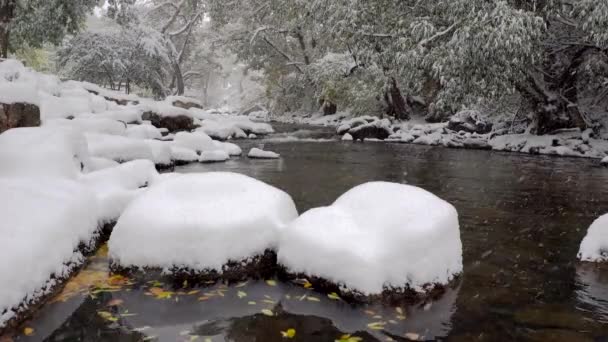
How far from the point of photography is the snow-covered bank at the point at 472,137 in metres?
14.7

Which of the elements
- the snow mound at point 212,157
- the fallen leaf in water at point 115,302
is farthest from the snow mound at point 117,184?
the snow mound at point 212,157

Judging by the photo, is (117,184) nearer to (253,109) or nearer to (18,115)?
(18,115)

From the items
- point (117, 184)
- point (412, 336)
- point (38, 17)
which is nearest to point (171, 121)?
point (38, 17)

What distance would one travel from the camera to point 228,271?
14.2ft

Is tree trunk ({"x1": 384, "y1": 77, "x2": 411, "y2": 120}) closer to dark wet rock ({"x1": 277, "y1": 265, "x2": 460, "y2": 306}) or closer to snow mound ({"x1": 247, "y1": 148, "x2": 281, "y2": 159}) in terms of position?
snow mound ({"x1": 247, "y1": 148, "x2": 281, "y2": 159})

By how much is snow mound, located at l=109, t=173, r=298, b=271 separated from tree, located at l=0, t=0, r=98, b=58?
55.7ft

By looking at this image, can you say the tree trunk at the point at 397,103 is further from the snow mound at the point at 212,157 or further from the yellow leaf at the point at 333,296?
the yellow leaf at the point at 333,296

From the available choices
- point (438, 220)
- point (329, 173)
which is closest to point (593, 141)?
point (329, 173)

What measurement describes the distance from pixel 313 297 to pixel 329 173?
6.46 meters

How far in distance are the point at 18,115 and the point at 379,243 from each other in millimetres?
6297

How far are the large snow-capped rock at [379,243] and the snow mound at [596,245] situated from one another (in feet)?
5.32

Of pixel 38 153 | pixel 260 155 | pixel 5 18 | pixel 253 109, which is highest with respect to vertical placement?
pixel 5 18

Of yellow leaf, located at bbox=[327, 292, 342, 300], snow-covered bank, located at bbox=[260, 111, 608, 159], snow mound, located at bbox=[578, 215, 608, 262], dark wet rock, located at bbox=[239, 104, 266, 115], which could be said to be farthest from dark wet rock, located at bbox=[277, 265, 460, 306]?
dark wet rock, located at bbox=[239, 104, 266, 115]

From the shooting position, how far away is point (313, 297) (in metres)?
4.03
